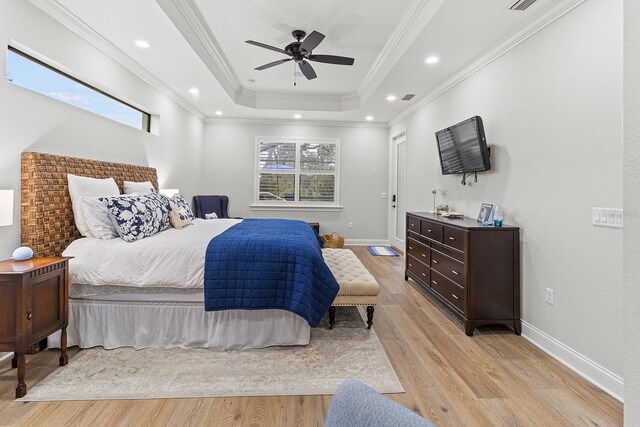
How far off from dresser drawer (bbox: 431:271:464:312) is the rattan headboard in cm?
337

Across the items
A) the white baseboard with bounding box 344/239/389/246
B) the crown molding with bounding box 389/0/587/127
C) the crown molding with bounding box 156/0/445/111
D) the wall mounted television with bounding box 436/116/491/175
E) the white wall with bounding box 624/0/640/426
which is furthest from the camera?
the white baseboard with bounding box 344/239/389/246

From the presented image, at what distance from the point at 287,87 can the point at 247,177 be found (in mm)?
2155

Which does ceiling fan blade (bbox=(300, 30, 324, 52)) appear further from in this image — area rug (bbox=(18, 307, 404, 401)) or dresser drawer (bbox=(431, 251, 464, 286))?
area rug (bbox=(18, 307, 404, 401))

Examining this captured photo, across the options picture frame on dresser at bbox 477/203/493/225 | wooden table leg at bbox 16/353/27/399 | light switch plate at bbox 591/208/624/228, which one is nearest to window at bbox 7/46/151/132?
wooden table leg at bbox 16/353/27/399

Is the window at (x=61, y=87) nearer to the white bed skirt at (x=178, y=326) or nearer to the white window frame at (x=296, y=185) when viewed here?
the white bed skirt at (x=178, y=326)

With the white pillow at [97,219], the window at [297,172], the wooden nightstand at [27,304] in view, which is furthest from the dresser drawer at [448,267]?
the window at [297,172]

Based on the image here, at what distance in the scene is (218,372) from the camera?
202 cm

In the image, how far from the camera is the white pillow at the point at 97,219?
2.42m

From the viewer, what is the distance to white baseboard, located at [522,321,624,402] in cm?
183

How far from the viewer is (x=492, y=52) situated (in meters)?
3.05

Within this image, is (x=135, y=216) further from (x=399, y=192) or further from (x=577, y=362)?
(x=399, y=192)

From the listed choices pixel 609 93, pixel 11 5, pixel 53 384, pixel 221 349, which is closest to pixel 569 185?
pixel 609 93

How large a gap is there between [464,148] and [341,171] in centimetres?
339

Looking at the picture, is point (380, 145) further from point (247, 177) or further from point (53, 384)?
point (53, 384)
